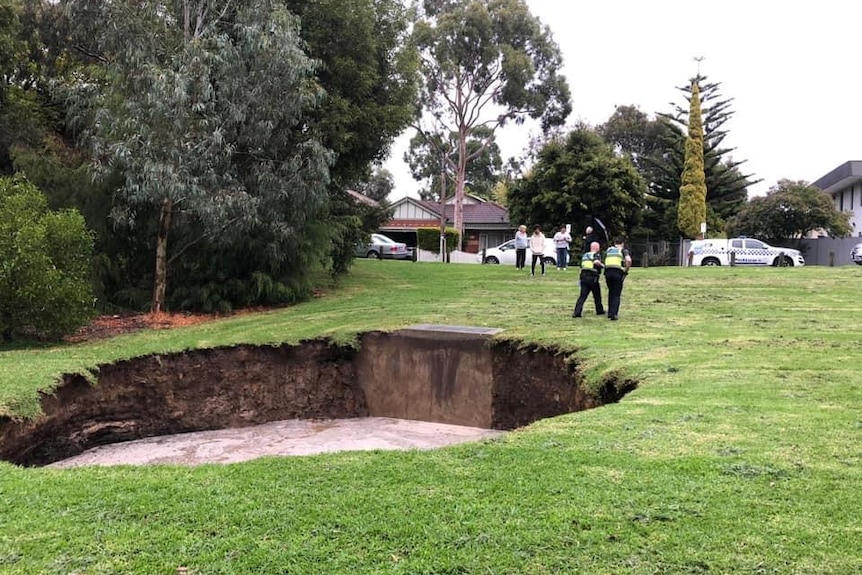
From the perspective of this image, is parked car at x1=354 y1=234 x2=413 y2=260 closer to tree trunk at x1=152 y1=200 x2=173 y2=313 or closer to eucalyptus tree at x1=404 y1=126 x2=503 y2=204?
eucalyptus tree at x1=404 y1=126 x2=503 y2=204

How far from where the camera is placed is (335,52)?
58.5 ft

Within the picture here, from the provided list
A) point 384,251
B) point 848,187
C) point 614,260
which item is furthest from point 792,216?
point 614,260

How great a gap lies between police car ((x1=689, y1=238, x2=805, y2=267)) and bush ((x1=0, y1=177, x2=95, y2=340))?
24.7 meters

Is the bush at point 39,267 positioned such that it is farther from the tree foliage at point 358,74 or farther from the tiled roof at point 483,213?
the tiled roof at point 483,213

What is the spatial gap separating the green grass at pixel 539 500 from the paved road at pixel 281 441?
1.87 meters

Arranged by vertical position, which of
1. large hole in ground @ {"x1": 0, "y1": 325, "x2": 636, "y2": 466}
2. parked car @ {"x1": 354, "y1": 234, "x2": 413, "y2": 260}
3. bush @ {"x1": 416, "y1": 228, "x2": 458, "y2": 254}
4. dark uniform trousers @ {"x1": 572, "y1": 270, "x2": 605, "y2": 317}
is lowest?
large hole in ground @ {"x1": 0, "y1": 325, "x2": 636, "y2": 466}

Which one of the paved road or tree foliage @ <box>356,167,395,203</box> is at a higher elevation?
tree foliage @ <box>356,167,395,203</box>

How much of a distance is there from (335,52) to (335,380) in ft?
30.8

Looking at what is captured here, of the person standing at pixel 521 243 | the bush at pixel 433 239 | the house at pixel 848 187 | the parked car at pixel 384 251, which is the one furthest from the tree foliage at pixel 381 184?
the person standing at pixel 521 243

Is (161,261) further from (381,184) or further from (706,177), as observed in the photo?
(381,184)

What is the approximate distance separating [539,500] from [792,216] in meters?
37.4

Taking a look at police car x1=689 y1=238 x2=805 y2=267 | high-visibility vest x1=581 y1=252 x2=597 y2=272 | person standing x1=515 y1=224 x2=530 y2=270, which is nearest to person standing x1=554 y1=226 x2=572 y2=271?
person standing x1=515 y1=224 x2=530 y2=270

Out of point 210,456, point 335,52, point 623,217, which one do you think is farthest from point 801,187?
point 210,456

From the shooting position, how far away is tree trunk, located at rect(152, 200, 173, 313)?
1527 cm
